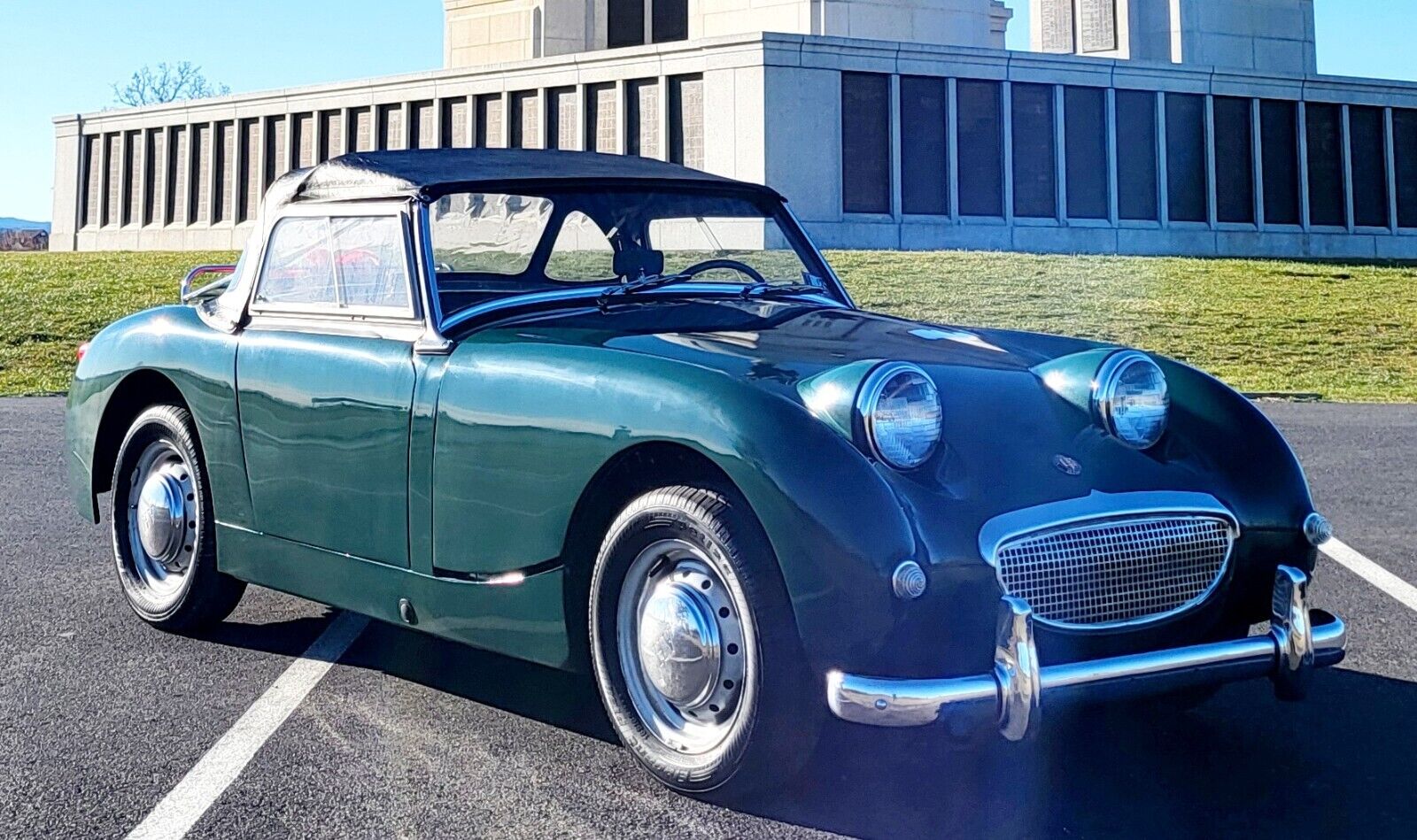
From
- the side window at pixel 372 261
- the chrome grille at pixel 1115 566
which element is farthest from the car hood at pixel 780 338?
the chrome grille at pixel 1115 566

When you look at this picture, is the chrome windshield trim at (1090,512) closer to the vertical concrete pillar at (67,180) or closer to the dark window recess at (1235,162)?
the dark window recess at (1235,162)

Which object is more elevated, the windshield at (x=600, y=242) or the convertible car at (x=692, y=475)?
the windshield at (x=600, y=242)

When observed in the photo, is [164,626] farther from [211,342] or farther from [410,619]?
[410,619]

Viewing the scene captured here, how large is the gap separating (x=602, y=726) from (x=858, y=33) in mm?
31449

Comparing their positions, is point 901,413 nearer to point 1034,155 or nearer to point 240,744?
point 240,744

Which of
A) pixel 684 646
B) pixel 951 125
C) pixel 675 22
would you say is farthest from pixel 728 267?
pixel 675 22

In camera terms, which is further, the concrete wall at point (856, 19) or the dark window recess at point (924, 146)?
Result: the concrete wall at point (856, 19)

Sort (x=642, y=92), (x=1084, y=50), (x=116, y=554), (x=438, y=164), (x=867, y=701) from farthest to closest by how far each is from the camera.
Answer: (x=1084, y=50) < (x=642, y=92) < (x=116, y=554) < (x=438, y=164) < (x=867, y=701)

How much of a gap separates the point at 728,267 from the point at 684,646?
177cm

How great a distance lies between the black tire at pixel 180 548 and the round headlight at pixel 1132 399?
272cm

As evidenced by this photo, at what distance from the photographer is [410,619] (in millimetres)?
3723

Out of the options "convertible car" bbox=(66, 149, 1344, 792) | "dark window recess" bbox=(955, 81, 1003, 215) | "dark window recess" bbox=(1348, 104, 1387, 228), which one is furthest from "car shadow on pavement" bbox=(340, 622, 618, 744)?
"dark window recess" bbox=(1348, 104, 1387, 228)

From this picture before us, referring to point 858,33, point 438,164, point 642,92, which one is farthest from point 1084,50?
point 438,164

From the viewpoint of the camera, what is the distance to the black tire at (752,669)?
286cm
